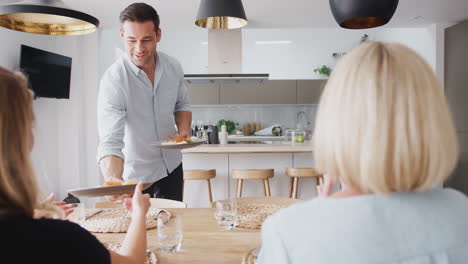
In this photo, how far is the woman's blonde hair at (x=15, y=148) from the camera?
2.22 ft

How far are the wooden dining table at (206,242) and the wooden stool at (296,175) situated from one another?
199 centimetres

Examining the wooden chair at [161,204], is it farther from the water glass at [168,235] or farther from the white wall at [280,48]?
the white wall at [280,48]

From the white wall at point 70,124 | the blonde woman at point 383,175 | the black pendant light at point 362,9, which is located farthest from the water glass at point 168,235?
the white wall at point 70,124

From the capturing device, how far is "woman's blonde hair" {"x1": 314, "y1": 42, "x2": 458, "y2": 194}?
65cm

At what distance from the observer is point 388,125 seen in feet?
2.14

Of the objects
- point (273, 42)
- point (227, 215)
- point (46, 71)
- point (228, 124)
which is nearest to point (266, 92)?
point (228, 124)

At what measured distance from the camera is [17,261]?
2.18 feet

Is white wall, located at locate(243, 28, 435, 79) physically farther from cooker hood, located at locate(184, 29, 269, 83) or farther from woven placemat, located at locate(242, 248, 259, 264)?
woven placemat, located at locate(242, 248, 259, 264)

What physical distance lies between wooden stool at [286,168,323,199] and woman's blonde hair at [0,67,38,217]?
9.65 feet

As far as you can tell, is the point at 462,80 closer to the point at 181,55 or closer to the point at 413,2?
the point at 413,2

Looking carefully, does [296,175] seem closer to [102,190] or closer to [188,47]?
[102,190]

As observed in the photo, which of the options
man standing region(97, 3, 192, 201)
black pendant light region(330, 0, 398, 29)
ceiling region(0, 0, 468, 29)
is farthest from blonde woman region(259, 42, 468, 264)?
ceiling region(0, 0, 468, 29)

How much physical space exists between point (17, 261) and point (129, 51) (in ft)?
5.20

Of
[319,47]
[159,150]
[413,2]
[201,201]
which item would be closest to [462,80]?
[413,2]
